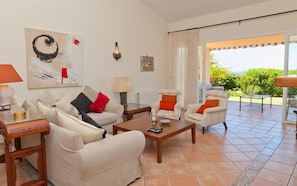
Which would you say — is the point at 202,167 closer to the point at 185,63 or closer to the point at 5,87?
the point at 5,87

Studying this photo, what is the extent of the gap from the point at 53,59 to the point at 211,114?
348 cm

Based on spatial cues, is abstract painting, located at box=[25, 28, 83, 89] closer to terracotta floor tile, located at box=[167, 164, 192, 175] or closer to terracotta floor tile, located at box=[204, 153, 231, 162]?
terracotta floor tile, located at box=[167, 164, 192, 175]

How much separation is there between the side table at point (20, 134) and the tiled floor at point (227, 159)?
1.98 feet

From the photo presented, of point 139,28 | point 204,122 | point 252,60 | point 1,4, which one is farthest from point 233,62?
point 1,4

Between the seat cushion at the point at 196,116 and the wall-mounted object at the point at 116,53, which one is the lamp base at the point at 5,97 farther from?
the seat cushion at the point at 196,116

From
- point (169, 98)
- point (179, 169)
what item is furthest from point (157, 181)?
point (169, 98)

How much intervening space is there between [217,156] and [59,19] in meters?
4.02

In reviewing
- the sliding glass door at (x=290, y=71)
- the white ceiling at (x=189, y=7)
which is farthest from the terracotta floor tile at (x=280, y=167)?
the white ceiling at (x=189, y=7)

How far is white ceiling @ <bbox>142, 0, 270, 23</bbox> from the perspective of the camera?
17.1 feet

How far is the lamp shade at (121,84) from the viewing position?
16.6ft

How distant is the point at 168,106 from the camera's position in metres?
4.93

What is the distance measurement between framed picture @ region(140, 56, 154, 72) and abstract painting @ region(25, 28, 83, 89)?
6.49ft

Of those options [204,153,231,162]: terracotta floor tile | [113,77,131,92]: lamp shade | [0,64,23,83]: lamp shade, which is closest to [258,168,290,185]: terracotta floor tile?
[204,153,231,162]: terracotta floor tile

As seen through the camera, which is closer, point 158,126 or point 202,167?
point 202,167
